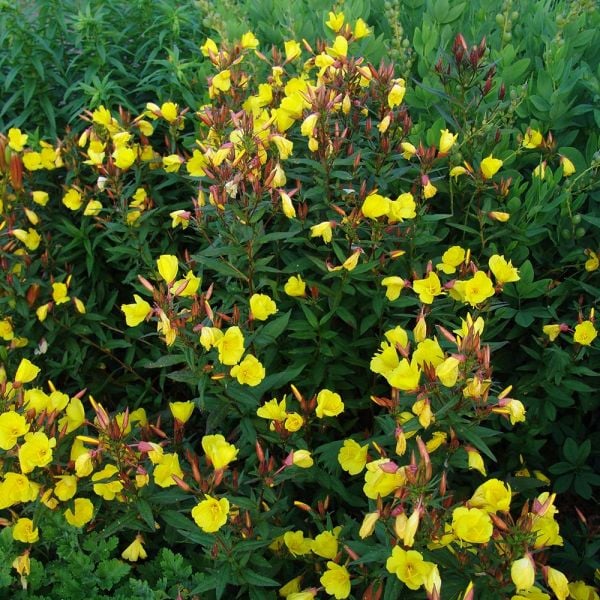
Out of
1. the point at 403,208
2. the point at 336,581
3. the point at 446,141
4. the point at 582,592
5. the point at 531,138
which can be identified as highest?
the point at 446,141

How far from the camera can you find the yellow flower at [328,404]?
7.11ft

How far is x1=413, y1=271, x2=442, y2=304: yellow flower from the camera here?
2.20 meters

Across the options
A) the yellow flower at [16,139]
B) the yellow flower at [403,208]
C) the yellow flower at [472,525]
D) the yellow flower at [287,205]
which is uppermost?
the yellow flower at [16,139]

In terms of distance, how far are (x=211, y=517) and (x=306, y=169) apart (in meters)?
1.23

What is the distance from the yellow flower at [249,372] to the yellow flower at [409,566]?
645 millimetres

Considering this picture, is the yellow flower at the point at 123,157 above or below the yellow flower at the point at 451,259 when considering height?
above

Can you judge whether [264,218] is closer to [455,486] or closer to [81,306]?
[81,306]

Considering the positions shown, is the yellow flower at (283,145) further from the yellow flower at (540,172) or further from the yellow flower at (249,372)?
the yellow flower at (540,172)

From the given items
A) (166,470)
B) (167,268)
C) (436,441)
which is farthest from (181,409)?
(436,441)

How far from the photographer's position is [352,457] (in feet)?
6.98

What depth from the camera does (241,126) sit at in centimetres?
235

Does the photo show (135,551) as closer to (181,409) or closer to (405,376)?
(181,409)

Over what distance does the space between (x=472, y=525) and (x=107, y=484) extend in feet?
3.43

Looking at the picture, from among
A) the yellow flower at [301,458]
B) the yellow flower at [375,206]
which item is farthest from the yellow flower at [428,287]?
the yellow flower at [301,458]
